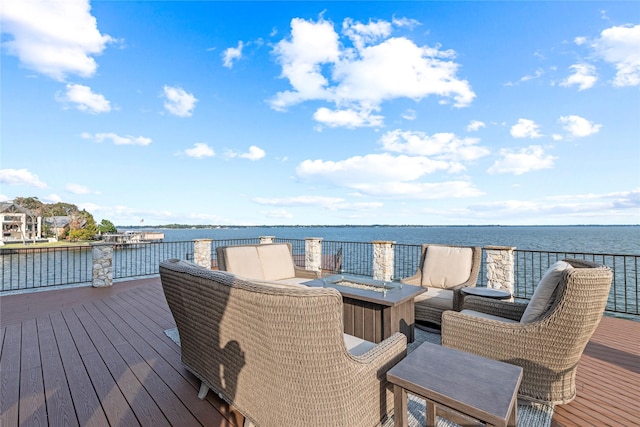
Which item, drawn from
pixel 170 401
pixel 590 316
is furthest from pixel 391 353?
pixel 170 401

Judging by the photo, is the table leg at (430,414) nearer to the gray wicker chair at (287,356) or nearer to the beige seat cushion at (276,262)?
the gray wicker chair at (287,356)

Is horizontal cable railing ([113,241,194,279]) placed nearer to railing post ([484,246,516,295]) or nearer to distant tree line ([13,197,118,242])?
railing post ([484,246,516,295])

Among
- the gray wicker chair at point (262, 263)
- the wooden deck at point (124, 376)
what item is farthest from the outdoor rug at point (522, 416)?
the gray wicker chair at point (262, 263)

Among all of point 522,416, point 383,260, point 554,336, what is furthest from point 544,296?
point 383,260

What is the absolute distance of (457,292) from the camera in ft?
10.1

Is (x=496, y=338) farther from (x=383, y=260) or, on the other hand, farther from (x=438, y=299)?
(x=383, y=260)

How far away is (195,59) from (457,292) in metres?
8.80

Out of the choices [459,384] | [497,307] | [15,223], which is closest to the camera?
[459,384]

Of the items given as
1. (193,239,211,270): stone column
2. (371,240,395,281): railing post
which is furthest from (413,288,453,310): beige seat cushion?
(193,239,211,270): stone column

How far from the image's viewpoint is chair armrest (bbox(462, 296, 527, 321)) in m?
2.36

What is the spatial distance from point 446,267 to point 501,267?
1.46 m

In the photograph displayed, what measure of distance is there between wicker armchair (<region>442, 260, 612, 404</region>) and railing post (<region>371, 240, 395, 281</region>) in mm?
4168

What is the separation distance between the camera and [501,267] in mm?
4434

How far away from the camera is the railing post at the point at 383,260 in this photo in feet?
20.1
